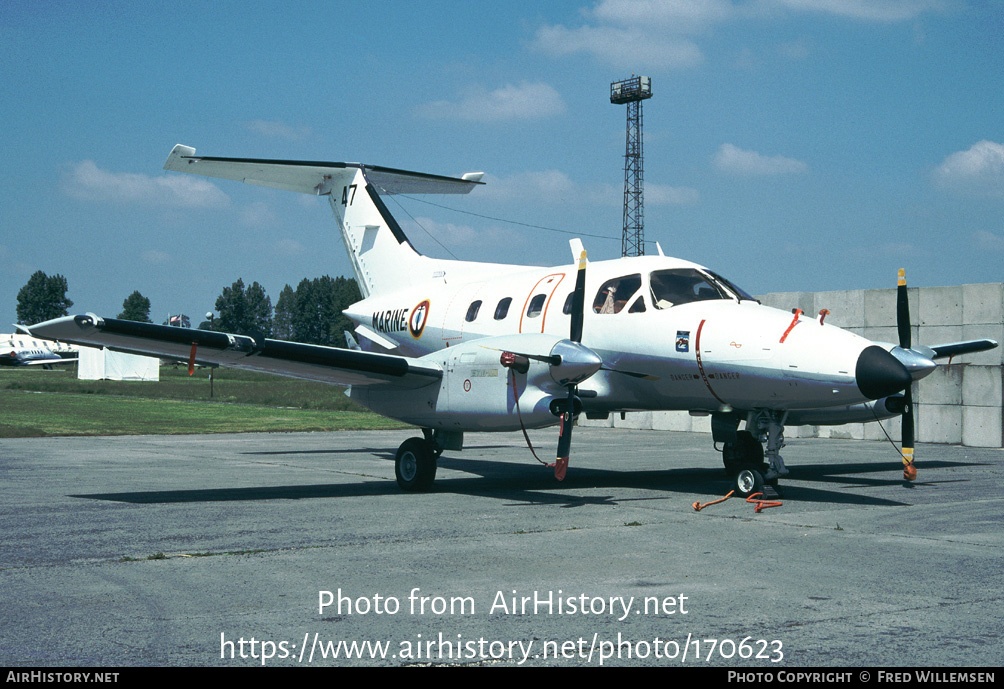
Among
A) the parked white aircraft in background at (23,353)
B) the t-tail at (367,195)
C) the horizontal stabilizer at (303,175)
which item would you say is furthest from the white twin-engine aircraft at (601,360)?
the parked white aircraft in background at (23,353)

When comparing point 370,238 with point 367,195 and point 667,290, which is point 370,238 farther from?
point 667,290

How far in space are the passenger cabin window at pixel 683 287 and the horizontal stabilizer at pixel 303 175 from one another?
8705 mm

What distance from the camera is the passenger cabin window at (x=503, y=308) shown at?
578 inches

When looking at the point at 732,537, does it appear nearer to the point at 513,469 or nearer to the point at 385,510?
the point at 385,510

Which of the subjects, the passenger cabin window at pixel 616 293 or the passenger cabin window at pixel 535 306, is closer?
the passenger cabin window at pixel 616 293

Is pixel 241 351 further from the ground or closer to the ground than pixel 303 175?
closer to the ground

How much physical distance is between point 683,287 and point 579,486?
12.1ft

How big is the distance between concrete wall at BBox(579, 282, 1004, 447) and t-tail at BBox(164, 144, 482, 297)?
12.2 metres

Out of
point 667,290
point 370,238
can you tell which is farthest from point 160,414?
point 667,290

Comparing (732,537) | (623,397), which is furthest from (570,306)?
(732,537)

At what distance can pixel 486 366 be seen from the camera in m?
12.2

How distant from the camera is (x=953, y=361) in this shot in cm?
2280

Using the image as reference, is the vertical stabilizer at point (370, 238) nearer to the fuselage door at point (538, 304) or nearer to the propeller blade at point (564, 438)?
the fuselage door at point (538, 304)

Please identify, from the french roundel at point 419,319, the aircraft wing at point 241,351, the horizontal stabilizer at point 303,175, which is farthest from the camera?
the horizontal stabilizer at point 303,175
